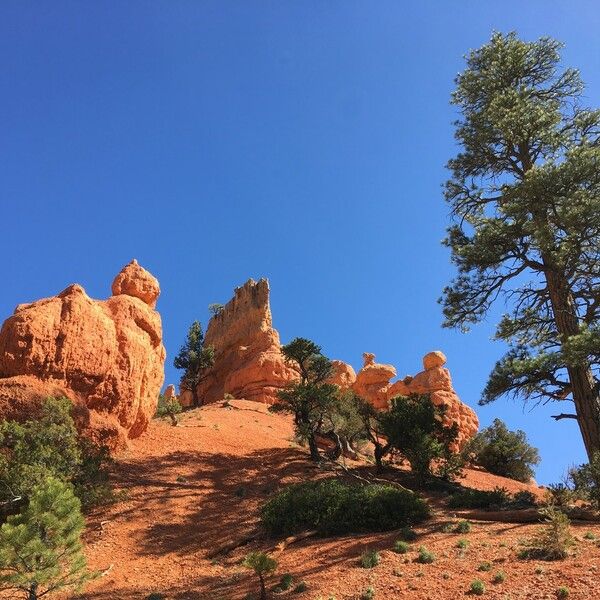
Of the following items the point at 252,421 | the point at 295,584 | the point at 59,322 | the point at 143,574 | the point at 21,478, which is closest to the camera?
the point at 295,584

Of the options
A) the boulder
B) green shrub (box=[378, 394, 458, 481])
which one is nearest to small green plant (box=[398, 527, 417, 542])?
green shrub (box=[378, 394, 458, 481])

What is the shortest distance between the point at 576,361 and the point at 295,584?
393 inches

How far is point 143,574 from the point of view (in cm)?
1488

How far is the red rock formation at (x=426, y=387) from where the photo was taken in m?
52.2

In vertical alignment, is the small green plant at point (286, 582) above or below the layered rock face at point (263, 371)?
below

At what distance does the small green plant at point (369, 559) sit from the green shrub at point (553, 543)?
135 inches

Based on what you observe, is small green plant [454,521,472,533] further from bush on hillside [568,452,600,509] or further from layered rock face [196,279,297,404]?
layered rock face [196,279,297,404]

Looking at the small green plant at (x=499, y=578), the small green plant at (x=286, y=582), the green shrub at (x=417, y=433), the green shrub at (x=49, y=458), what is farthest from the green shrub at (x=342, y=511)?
the green shrub at (x=417, y=433)

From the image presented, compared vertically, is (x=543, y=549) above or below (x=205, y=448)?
below

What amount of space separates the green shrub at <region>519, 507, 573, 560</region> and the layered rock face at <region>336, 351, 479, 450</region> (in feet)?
118

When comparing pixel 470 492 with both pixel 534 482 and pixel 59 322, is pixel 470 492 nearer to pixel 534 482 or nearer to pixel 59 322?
pixel 59 322

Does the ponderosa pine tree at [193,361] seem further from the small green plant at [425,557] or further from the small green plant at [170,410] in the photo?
the small green plant at [425,557]

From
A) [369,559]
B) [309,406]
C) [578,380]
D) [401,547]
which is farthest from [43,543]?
[309,406]

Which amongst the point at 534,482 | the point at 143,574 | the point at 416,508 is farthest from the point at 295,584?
the point at 534,482
